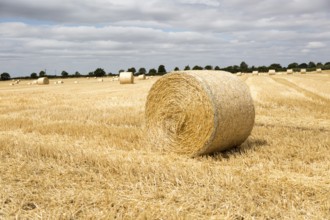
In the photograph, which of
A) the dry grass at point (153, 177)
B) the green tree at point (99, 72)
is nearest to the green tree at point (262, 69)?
the green tree at point (99, 72)

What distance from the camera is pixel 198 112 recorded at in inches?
272

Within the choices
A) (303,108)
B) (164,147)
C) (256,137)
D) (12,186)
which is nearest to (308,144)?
(256,137)

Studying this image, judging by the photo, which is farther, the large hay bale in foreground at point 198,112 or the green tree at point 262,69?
the green tree at point 262,69

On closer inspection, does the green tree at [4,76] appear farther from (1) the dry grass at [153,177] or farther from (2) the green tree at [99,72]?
(1) the dry grass at [153,177]

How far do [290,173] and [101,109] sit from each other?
28.1 ft

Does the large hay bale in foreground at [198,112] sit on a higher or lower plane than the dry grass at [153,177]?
higher

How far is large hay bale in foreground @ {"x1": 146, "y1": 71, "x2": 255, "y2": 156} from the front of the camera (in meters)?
6.68

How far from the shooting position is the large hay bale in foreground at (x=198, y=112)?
668cm

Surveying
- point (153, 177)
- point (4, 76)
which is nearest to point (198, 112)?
point (153, 177)

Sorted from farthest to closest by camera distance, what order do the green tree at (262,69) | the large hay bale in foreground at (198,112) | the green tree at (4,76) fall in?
the green tree at (262,69)
the green tree at (4,76)
the large hay bale in foreground at (198,112)

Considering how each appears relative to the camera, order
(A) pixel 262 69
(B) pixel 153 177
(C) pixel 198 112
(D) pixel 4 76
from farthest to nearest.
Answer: (A) pixel 262 69 → (D) pixel 4 76 → (C) pixel 198 112 → (B) pixel 153 177

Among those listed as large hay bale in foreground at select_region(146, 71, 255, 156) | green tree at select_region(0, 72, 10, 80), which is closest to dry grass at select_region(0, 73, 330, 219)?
large hay bale in foreground at select_region(146, 71, 255, 156)

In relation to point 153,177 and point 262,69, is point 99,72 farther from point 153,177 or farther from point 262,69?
point 153,177

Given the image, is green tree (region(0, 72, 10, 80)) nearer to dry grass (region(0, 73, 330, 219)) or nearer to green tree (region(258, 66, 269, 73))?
green tree (region(258, 66, 269, 73))
